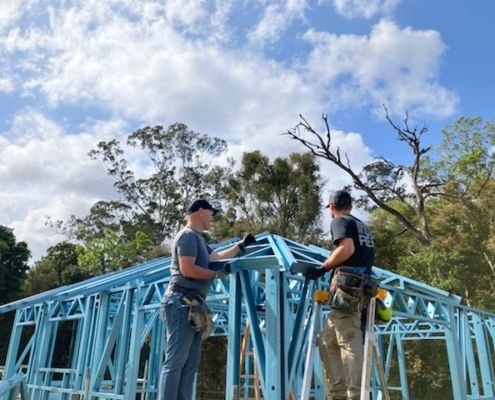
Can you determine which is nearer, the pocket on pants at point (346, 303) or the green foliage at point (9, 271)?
the pocket on pants at point (346, 303)

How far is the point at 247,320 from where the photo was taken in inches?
267

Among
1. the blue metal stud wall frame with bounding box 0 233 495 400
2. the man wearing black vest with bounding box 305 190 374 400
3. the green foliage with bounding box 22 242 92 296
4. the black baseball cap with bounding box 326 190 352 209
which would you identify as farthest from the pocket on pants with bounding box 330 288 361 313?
the green foliage with bounding box 22 242 92 296

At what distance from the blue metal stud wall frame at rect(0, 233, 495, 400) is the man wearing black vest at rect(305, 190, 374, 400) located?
0.92m

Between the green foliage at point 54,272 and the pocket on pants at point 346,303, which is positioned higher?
the green foliage at point 54,272

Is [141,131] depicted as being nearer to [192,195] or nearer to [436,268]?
[192,195]

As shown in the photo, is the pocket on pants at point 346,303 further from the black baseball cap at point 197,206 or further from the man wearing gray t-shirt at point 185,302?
the black baseball cap at point 197,206

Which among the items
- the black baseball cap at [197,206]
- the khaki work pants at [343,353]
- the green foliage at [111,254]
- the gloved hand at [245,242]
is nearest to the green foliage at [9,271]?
the green foliage at [111,254]

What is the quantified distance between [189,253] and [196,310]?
43cm

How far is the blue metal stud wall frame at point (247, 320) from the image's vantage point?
15.4ft

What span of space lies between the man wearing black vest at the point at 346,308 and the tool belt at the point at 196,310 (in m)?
0.90

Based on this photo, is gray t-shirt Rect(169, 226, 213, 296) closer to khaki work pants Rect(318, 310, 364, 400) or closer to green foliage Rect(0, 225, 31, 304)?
khaki work pants Rect(318, 310, 364, 400)

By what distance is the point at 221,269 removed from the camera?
452 cm

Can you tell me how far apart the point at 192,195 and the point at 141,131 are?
534 cm

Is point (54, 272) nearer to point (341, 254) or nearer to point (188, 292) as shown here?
point (188, 292)
